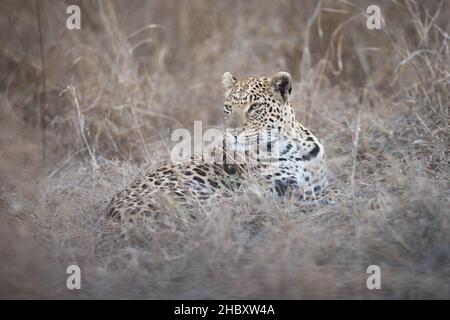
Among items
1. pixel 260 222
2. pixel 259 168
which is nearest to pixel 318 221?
pixel 260 222

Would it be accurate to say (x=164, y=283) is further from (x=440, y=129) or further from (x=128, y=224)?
(x=440, y=129)

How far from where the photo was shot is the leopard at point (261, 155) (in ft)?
20.3

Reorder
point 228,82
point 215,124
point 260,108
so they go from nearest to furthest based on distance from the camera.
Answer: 1. point 260,108
2. point 228,82
3. point 215,124

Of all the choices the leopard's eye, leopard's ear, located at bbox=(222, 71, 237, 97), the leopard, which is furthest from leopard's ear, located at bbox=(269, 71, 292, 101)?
leopard's ear, located at bbox=(222, 71, 237, 97)

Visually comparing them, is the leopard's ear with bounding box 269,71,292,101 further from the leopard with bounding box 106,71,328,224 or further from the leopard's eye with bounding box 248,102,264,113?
the leopard's eye with bounding box 248,102,264,113

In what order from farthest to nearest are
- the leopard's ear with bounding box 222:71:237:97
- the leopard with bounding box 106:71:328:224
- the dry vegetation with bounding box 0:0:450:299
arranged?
the leopard's ear with bounding box 222:71:237:97 → the leopard with bounding box 106:71:328:224 → the dry vegetation with bounding box 0:0:450:299

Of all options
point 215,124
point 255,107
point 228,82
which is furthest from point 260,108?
point 215,124

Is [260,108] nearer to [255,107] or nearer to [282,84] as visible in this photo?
[255,107]

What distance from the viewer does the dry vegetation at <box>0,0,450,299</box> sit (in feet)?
15.7

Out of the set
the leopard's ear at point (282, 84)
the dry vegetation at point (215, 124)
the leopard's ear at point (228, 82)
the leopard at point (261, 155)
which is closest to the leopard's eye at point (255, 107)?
the leopard at point (261, 155)

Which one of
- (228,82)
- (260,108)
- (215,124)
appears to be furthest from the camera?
(215,124)

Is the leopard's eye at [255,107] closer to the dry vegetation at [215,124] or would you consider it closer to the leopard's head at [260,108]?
the leopard's head at [260,108]

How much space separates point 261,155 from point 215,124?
3.25 meters

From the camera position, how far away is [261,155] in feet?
Answer: 21.3
